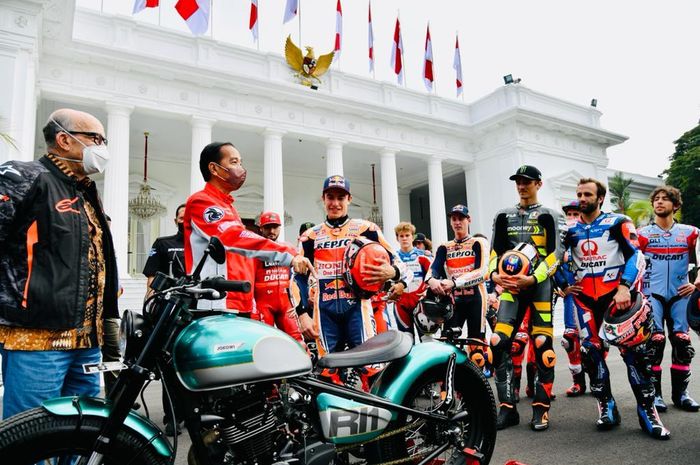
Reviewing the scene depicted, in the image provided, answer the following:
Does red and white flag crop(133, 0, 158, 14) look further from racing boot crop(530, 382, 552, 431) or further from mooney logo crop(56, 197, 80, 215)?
racing boot crop(530, 382, 552, 431)

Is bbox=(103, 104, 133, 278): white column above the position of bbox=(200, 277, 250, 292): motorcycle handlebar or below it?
above

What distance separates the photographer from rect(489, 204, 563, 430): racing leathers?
12.7 ft

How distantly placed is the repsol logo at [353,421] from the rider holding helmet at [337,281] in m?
1.35

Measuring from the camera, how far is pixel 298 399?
2076 millimetres

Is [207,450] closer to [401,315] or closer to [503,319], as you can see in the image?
[503,319]

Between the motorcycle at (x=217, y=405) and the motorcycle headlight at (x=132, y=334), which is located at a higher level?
the motorcycle headlight at (x=132, y=334)

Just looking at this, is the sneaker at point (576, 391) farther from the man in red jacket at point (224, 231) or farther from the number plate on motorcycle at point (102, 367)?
the number plate on motorcycle at point (102, 367)

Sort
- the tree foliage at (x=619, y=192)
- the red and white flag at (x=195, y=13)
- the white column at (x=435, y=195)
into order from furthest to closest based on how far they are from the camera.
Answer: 1. the tree foliage at (x=619, y=192)
2. the white column at (x=435, y=195)
3. the red and white flag at (x=195, y=13)

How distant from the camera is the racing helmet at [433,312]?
12.9ft

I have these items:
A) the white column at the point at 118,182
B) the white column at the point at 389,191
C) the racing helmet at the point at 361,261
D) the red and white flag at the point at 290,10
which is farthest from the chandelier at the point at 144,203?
the racing helmet at the point at 361,261

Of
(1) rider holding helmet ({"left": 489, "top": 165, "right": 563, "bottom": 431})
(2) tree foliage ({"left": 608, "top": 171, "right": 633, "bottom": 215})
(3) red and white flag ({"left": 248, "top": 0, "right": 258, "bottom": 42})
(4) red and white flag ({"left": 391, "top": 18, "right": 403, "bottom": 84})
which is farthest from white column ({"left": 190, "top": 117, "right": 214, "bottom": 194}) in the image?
(2) tree foliage ({"left": 608, "top": 171, "right": 633, "bottom": 215})

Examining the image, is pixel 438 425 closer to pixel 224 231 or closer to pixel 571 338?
pixel 224 231

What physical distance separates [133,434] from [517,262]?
3.19 meters

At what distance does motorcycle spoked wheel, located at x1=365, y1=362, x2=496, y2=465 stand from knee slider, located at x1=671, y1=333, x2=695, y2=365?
8.83ft
